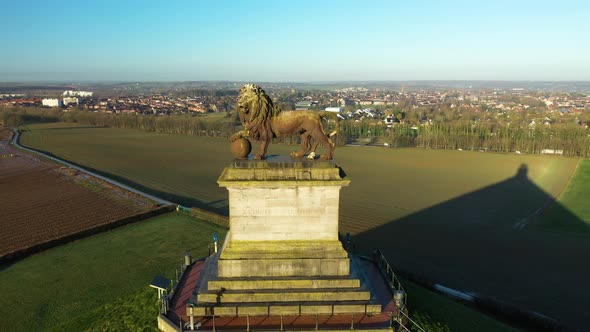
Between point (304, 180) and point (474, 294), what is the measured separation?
46.5 ft

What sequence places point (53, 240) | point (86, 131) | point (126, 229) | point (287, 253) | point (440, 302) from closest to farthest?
point (287, 253) < point (440, 302) < point (53, 240) < point (126, 229) < point (86, 131)

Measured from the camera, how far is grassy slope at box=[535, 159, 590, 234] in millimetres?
33925

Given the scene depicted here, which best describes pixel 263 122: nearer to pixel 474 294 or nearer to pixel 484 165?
pixel 474 294

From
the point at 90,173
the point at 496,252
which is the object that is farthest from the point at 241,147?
the point at 90,173

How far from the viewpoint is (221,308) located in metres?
12.2

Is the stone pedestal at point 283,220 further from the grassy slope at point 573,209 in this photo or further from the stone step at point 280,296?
the grassy slope at point 573,209

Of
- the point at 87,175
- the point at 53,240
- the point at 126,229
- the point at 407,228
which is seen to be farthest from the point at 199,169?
the point at 407,228

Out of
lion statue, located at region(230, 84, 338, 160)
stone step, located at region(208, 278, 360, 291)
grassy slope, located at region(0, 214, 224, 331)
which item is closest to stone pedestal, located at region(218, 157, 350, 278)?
stone step, located at region(208, 278, 360, 291)

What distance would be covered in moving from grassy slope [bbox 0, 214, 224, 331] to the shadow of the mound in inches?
549

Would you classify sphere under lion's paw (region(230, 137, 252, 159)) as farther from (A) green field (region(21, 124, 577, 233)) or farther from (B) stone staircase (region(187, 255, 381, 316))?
(A) green field (region(21, 124, 577, 233))

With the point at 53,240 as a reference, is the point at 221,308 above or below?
above

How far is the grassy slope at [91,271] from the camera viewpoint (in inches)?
699

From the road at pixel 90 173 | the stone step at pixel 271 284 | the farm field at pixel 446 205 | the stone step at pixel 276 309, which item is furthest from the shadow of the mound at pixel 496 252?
the road at pixel 90 173

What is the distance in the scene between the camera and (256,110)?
13.5 metres
